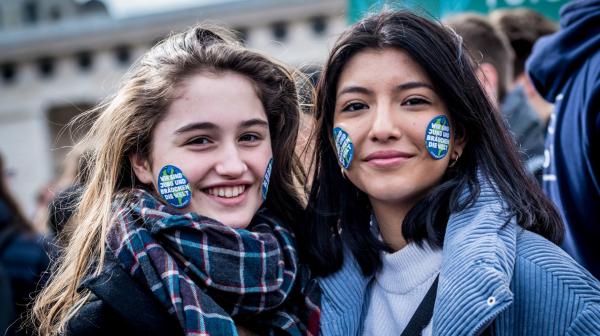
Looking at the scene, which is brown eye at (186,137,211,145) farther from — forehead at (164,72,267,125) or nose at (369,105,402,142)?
nose at (369,105,402,142)

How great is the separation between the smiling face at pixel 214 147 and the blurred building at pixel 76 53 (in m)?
36.6

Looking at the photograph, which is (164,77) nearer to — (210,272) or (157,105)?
(157,105)

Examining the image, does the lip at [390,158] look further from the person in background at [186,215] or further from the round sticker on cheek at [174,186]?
the round sticker on cheek at [174,186]

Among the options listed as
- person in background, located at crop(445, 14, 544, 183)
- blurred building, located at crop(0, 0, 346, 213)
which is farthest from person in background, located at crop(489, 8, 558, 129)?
blurred building, located at crop(0, 0, 346, 213)

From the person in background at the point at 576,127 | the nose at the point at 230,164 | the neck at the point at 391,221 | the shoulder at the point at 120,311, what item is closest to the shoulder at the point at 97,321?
the shoulder at the point at 120,311

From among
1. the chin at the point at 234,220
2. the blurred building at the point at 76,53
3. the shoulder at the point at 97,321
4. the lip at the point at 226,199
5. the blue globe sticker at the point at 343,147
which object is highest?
the blurred building at the point at 76,53

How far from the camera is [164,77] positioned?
7.60 feet

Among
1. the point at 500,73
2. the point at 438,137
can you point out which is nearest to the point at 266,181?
the point at 438,137

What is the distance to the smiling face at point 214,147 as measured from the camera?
221 cm

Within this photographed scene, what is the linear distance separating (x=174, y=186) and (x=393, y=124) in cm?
76

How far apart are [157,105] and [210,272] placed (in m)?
0.62

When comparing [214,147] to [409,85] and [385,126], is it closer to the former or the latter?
[385,126]

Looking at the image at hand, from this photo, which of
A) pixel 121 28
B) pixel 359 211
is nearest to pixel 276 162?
pixel 359 211

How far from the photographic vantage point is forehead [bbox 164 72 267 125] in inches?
87.8
